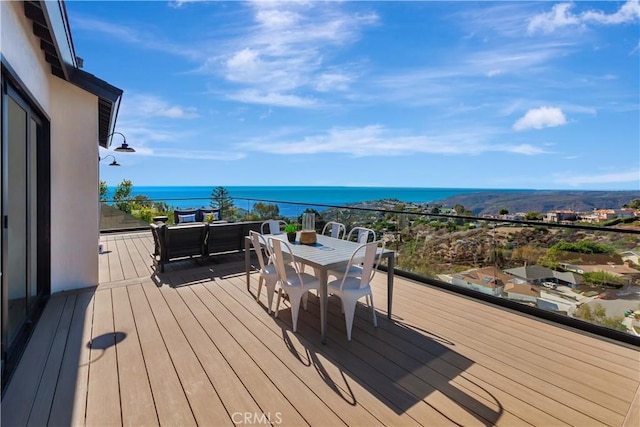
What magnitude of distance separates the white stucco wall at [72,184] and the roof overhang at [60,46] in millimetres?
A: 210

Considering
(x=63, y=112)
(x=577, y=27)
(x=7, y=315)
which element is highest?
(x=577, y=27)

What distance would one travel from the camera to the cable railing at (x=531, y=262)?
9.15 ft

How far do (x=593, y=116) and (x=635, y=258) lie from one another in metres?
14.0

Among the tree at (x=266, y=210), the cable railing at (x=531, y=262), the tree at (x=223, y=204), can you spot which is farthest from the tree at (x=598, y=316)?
the tree at (x=223, y=204)

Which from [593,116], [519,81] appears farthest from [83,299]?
[593,116]

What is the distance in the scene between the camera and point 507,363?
2.35 metres

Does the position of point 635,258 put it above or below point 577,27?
below

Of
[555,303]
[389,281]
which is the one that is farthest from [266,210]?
[555,303]

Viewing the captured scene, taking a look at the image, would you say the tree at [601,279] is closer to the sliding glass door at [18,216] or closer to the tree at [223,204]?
the sliding glass door at [18,216]

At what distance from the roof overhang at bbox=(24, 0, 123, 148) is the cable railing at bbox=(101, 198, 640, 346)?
157 inches

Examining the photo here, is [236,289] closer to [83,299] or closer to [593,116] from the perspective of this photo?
[83,299]

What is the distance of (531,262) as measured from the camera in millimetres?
3330

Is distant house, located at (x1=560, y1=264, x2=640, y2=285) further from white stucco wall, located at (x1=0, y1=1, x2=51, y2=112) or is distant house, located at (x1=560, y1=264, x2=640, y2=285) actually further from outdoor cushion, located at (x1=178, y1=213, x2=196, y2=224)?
outdoor cushion, located at (x1=178, y1=213, x2=196, y2=224)

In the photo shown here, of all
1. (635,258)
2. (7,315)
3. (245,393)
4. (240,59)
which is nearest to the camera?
(245,393)
